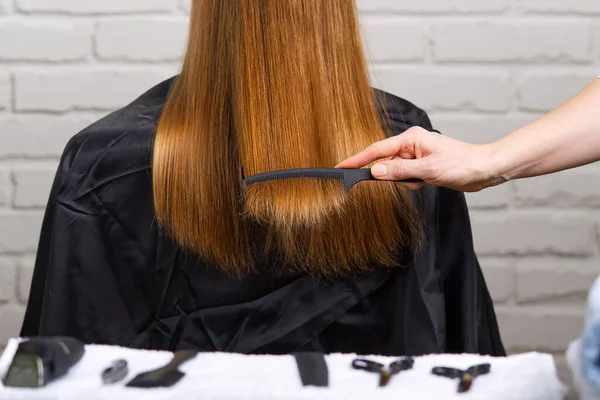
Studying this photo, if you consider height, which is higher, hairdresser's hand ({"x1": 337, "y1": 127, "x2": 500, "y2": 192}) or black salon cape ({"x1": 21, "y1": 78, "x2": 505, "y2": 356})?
hairdresser's hand ({"x1": 337, "y1": 127, "x2": 500, "y2": 192})

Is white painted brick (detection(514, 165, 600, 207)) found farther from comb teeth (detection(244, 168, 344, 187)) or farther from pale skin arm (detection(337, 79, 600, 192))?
comb teeth (detection(244, 168, 344, 187))

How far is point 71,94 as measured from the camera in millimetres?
1395

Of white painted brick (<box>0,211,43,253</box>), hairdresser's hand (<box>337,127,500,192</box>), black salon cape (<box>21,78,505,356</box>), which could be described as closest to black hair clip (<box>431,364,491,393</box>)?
hairdresser's hand (<box>337,127,500,192</box>)

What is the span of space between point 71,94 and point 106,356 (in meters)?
1.10

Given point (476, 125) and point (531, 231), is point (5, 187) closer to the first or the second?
point (476, 125)

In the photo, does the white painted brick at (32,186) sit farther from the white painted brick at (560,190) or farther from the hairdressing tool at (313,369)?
the hairdressing tool at (313,369)

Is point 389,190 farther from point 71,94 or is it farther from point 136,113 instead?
point 71,94

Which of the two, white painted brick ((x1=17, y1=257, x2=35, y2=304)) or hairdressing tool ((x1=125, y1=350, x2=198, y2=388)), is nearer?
hairdressing tool ((x1=125, y1=350, x2=198, y2=388))

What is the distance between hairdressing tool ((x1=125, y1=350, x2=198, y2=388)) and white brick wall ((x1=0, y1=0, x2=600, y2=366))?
1.04 m

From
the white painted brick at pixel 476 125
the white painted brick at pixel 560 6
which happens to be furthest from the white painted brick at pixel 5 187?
the white painted brick at pixel 560 6

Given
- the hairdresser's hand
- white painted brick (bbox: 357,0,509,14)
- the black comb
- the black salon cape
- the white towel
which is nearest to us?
the white towel

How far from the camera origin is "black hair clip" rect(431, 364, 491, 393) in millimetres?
380

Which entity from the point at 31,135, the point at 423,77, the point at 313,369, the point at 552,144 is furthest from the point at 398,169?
the point at 31,135

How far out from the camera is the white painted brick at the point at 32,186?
4.61 ft
